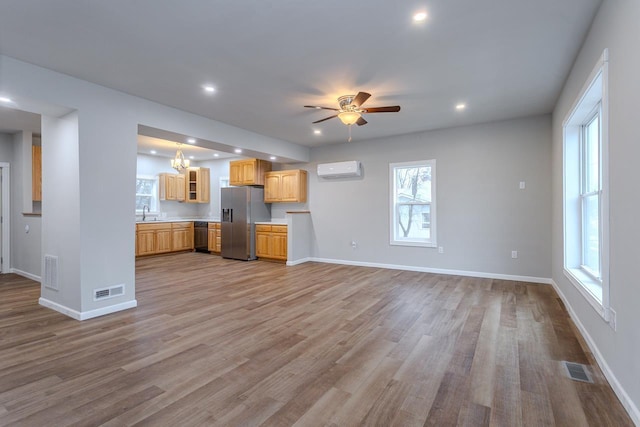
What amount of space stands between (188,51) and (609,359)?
417 centimetres

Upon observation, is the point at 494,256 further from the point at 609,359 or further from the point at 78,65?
the point at 78,65

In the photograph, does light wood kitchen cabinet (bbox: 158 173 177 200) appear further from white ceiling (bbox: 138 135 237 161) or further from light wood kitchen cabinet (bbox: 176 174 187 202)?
white ceiling (bbox: 138 135 237 161)

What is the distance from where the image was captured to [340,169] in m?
6.53

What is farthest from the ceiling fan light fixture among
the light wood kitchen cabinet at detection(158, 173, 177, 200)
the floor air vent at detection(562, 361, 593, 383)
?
the light wood kitchen cabinet at detection(158, 173, 177, 200)

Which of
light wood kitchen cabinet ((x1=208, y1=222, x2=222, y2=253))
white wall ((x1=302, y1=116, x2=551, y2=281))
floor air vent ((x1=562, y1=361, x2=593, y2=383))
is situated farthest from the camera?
light wood kitchen cabinet ((x1=208, y1=222, x2=222, y2=253))

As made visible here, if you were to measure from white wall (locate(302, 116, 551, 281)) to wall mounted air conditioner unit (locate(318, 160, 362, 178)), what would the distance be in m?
0.17

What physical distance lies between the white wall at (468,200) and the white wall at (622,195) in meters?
2.74

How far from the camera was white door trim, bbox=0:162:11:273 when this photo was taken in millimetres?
5602

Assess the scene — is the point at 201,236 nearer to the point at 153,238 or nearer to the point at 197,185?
the point at 153,238

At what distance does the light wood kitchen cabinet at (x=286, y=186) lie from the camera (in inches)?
280

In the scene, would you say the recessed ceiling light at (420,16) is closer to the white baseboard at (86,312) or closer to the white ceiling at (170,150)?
the white baseboard at (86,312)

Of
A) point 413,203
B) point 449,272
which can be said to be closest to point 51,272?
point 413,203

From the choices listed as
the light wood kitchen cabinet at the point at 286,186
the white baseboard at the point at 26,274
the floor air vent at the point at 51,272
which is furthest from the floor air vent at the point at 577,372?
the white baseboard at the point at 26,274

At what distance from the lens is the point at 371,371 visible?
90.8 inches
